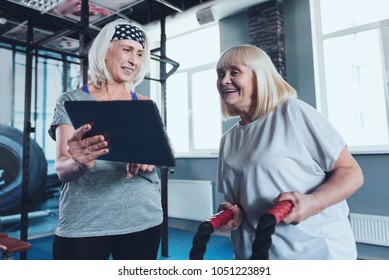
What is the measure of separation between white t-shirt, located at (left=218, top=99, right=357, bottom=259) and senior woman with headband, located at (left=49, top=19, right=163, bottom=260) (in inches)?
10.8

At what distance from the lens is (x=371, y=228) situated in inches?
83.4

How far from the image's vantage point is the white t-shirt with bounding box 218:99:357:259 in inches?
23.8

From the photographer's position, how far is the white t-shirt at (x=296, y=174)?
0.60m

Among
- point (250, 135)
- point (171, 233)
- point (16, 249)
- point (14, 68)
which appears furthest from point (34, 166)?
point (250, 135)

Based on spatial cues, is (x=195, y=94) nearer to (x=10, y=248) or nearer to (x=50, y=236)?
(x=50, y=236)

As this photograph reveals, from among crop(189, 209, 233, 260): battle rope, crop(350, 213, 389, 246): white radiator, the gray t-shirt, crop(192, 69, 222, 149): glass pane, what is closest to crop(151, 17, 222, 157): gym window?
crop(192, 69, 222, 149): glass pane

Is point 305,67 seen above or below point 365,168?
above

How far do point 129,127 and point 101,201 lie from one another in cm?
26

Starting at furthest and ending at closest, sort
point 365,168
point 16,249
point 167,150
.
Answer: point 365,168, point 16,249, point 167,150

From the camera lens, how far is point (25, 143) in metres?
1.61

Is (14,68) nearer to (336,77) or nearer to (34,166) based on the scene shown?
(34,166)

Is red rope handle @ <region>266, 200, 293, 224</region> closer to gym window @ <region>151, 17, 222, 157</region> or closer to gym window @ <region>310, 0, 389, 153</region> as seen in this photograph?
gym window @ <region>310, 0, 389, 153</region>

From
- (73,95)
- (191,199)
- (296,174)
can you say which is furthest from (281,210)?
(191,199)
